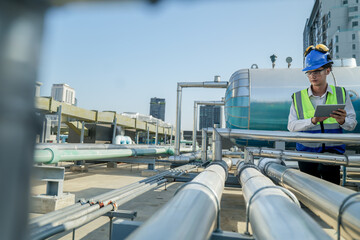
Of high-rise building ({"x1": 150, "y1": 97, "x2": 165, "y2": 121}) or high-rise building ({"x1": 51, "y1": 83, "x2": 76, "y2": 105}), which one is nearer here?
high-rise building ({"x1": 51, "y1": 83, "x2": 76, "y2": 105})

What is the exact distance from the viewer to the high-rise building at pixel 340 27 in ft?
104

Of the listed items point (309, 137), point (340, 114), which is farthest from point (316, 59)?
point (309, 137)

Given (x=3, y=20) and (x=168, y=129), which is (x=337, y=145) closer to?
(x=3, y=20)

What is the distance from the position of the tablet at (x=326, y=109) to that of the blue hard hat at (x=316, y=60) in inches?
16.1

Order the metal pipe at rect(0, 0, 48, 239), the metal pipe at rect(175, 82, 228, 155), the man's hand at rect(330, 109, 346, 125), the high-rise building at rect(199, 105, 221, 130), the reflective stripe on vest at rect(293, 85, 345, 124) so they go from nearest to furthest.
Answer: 1. the metal pipe at rect(0, 0, 48, 239)
2. the man's hand at rect(330, 109, 346, 125)
3. the reflective stripe on vest at rect(293, 85, 345, 124)
4. the metal pipe at rect(175, 82, 228, 155)
5. the high-rise building at rect(199, 105, 221, 130)

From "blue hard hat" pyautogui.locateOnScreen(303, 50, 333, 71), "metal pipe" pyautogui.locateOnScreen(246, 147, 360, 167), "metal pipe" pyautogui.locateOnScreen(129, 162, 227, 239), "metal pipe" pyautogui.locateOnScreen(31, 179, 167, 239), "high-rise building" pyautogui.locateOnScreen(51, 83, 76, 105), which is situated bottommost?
"metal pipe" pyautogui.locateOnScreen(31, 179, 167, 239)

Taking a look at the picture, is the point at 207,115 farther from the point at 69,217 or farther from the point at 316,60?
the point at 69,217

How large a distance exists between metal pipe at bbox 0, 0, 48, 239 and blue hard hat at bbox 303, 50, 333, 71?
2370 mm

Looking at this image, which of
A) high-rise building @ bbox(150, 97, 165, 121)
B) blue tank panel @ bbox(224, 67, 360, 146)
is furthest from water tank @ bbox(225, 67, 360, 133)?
high-rise building @ bbox(150, 97, 165, 121)

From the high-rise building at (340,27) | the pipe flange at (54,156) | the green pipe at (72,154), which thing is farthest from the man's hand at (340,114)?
the high-rise building at (340,27)

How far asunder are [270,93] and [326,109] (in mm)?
3490

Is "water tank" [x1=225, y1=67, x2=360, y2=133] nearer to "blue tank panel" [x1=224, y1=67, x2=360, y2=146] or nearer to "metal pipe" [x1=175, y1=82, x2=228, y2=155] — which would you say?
"blue tank panel" [x1=224, y1=67, x2=360, y2=146]

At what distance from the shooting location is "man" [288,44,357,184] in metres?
2.19

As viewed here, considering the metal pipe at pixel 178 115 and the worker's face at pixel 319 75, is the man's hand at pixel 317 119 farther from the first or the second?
the metal pipe at pixel 178 115
